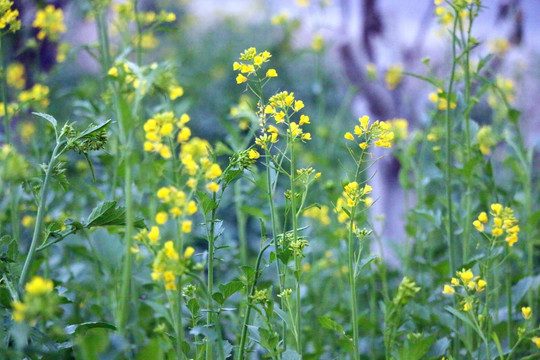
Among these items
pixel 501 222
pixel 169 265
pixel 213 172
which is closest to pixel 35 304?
pixel 169 265

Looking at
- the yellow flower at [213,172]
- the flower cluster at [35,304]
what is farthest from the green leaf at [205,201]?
the flower cluster at [35,304]

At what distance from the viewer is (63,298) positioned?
101 cm

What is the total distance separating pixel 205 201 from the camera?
101cm

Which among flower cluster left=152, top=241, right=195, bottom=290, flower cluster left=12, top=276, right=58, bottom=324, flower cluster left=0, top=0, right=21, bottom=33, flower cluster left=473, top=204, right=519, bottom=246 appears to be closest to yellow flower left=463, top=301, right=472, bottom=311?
flower cluster left=473, top=204, right=519, bottom=246

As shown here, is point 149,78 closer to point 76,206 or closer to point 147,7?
point 76,206

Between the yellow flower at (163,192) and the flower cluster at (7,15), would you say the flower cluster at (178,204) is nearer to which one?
the yellow flower at (163,192)

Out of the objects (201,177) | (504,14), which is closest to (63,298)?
(201,177)

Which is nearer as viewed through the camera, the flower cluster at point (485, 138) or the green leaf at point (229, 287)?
the green leaf at point (229, 287)

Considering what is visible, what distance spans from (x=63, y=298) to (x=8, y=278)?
0.11m

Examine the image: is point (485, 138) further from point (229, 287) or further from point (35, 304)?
point (35, 304)

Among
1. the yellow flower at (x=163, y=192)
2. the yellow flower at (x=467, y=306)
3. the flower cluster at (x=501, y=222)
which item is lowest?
the yellow flower at (x=467, y=306)

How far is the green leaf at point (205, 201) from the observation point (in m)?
1.00

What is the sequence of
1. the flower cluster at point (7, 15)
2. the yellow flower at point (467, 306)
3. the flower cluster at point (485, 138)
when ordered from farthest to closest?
the flower cluster at point (485, 138) → the flower cluster at point (7, 15) → the yellow flower at point (467, 306)

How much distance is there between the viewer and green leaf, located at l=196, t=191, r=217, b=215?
100cm
